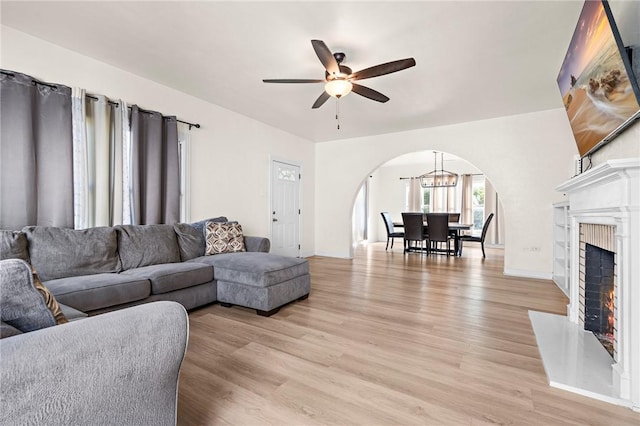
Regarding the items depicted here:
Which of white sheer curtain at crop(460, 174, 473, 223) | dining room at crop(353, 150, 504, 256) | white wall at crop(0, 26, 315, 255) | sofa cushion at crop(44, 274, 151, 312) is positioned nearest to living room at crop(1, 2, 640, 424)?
white wall at crop(0, 26, 315, 255)

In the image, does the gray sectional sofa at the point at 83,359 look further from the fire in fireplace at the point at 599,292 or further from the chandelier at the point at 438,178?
the chandelier at the point at 438,178

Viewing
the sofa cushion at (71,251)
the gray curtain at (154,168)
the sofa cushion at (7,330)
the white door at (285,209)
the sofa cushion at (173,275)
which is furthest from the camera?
the white door at (285,209)

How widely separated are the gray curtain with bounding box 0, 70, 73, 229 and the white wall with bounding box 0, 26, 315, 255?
246 mm

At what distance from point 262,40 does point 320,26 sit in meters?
0.57

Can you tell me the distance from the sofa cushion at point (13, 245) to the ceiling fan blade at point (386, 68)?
3079 millimetres

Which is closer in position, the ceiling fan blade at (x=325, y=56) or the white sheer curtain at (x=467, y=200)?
the ceiling fan blade at (x=325, y=56)

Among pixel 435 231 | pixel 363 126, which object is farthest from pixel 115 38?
pixel 435 231

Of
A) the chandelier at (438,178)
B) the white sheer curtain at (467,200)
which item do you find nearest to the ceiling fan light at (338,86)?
the chandelier at (438,178)

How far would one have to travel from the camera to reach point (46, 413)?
0.74 meters

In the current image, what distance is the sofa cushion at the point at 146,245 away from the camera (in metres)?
2.89

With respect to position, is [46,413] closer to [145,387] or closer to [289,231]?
[145,387]

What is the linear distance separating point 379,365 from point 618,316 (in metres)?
1.43

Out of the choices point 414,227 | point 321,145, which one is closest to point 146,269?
point 321,145

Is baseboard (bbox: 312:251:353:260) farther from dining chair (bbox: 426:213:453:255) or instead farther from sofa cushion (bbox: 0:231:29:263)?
sofa cushion (bbox: 0:231:29:263)
